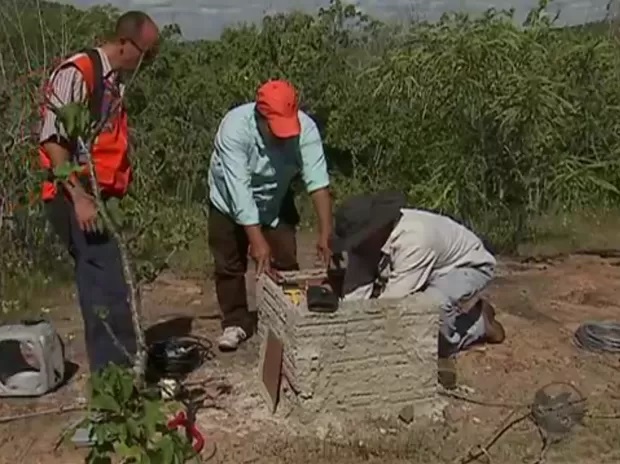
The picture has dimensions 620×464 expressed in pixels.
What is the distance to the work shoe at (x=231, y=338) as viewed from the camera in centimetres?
594

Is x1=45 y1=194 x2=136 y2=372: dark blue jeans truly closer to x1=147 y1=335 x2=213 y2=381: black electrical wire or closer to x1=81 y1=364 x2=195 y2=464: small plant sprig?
x1=147 y1=335 x2=213 y2=381: black electrical wire

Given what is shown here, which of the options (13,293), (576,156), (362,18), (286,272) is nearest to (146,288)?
(13,293)

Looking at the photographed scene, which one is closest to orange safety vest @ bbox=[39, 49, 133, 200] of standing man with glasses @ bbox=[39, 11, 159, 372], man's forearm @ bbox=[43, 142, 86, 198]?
standing man with glasses @ bbox=[39, 11, 159, 372]

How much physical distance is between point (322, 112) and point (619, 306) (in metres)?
4.85

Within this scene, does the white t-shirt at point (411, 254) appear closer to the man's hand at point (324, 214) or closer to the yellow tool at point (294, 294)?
the yellow tool at point (294, 294)

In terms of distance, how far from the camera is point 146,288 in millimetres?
7531

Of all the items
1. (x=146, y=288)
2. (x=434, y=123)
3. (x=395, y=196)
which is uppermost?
(x=395, y=196)

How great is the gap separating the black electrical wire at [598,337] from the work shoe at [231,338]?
1844mm

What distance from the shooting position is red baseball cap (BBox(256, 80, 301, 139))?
17.1 feet

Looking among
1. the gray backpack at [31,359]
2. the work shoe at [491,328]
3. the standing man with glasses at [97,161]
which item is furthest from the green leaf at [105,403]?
the work shoe at [491,328]

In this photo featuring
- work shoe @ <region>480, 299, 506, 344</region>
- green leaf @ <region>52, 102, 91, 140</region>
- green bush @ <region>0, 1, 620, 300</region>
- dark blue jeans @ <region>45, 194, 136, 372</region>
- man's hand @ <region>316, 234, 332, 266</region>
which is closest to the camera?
green leaf @ <region>52, 102, 91, 140</region>

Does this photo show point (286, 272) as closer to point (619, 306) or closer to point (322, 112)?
point (619, 306)

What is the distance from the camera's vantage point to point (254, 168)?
18.1 feet

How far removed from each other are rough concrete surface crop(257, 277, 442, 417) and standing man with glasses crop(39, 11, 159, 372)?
81 cm
